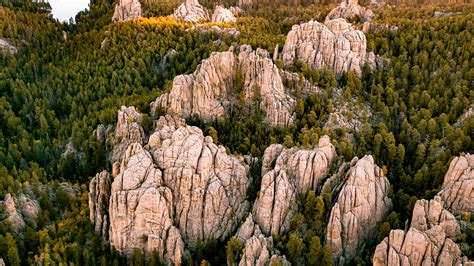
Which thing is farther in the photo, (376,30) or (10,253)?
(376,30)

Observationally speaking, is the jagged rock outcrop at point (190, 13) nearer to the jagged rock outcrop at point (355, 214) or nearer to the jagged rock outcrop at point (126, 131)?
the jagged rock outcrop at point (126, 131)

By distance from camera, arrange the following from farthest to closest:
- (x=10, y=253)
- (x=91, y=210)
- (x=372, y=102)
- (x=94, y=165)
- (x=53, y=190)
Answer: (x=372, y=102) < (x=94, y=165) < (x=53, y=190) < (x=91, y=210) < (x=10, y=253)

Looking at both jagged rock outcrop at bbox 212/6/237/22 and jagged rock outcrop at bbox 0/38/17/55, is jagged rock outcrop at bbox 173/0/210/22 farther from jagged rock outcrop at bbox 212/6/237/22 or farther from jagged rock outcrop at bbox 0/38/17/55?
jagged rock outcrop at bbox 0/38/17/55

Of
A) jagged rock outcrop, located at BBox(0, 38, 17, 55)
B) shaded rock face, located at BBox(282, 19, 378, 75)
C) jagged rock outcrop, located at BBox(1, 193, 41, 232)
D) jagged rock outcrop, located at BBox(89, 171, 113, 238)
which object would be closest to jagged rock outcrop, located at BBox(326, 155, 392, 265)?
jagged rock outcrop, located at BBox(89, 171, 113, 238)

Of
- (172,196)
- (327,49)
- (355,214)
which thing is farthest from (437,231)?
(327,49)

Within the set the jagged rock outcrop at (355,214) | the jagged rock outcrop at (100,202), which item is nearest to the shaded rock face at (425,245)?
the jagged rock outcrop at (355,214)

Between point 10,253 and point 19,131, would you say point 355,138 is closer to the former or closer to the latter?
point 10,253

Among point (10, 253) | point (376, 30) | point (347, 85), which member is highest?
point (376, 30)

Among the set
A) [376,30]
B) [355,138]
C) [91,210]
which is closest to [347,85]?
[355,138]
